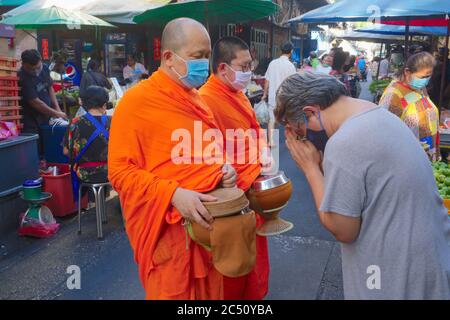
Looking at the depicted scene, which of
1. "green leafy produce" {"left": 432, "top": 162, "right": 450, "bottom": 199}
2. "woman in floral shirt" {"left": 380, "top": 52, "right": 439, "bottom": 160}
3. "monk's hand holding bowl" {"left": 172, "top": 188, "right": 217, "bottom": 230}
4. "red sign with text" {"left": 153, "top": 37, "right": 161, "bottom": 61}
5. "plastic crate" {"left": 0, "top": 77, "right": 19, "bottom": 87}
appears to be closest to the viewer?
"monk's hand holding bowl" {"left": 172, "top": 188, "right": 217, "bottom": 230}

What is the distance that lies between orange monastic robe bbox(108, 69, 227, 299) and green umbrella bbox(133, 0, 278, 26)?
272 cm

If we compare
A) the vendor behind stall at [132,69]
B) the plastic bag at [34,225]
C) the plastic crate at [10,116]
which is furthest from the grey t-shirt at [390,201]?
the vendor behind stall at [132,69]

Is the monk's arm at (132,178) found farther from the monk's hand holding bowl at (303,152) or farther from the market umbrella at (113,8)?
the market umbrella at (113,8)

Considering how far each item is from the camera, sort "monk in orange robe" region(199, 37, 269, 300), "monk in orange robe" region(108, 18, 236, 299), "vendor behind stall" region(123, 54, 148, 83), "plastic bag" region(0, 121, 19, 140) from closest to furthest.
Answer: "monk in orange robe" region(108, 18, 236, 299) → "monk in orange robe" region(199, 37, 269, 300) → "plastic bag" region(0, 121, 19, 140) → "vendor behind stall" region(123, 54, 148, 83)

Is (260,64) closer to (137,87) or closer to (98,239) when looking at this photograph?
(98,239)

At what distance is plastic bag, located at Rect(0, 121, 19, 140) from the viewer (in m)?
4.54

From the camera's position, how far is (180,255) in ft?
6.94

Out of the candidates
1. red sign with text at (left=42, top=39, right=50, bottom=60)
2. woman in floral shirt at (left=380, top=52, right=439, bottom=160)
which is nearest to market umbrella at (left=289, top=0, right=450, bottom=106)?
woman in floral shirt at (left=380, top=52, right=439, bottom=160)

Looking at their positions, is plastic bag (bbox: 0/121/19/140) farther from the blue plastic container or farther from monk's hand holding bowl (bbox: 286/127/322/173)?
monk's hand holding bowl (bbox: 286/127/322/173)

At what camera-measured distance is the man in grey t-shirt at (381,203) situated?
4.75 feet

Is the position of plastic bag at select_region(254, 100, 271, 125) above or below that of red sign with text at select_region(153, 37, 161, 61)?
below

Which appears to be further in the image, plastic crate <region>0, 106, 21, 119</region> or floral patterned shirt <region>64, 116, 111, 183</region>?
plastic crate <region>0, 106, 21, 119</region>

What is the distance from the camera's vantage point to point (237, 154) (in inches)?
105

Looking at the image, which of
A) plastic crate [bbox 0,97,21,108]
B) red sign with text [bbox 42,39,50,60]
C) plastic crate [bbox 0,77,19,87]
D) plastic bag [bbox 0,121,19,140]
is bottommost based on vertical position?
plastic bag [bbox 0,121,19,140]
